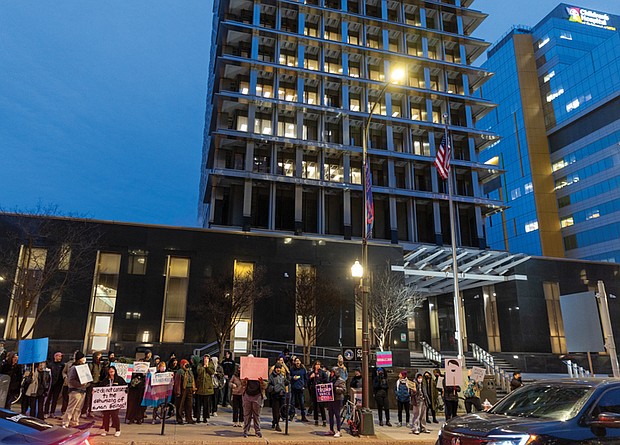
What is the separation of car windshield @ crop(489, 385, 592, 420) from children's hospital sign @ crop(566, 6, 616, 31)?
4111 inches

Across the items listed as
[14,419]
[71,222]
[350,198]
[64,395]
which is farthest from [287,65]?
[14,419]

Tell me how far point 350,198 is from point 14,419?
1576 inches

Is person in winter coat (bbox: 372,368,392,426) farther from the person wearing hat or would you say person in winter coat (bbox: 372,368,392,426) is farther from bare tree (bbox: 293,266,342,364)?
bare tree (bbox: 293,266,342,364)

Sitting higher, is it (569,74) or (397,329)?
(569,74)

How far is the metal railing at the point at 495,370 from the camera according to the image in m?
26.1

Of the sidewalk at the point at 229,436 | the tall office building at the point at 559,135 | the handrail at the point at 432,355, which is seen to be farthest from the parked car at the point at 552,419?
the tall office building at the point at 559,135

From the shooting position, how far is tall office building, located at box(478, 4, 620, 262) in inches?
2793

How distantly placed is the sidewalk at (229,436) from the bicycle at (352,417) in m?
0.27

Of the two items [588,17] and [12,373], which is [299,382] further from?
[588,17]

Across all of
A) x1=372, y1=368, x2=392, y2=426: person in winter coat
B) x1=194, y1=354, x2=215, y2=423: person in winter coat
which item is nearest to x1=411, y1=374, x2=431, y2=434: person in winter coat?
x1=372, y1=368, x2=392, y2=426: person in winter coat

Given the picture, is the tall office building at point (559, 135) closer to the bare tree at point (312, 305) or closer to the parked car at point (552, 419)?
the bare tree at point (312, 305)

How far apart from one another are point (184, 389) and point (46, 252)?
56.8ft

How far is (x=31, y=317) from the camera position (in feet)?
88.5

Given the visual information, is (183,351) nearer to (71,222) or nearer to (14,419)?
(71,222)
